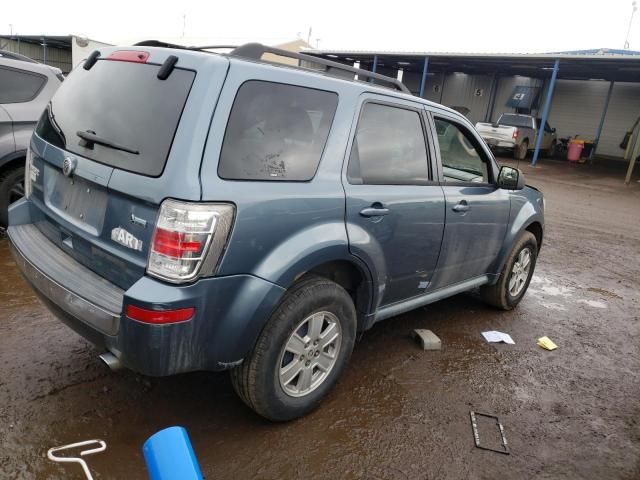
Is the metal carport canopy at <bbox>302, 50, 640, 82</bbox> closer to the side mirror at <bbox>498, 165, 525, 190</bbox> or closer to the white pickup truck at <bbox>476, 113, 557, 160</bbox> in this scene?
the white pickup truck at <bbox>476, 113, 557, 160</bbox>

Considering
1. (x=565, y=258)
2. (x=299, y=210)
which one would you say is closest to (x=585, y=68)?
(x=565, y=258)

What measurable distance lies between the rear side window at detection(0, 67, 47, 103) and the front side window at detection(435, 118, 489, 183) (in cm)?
436

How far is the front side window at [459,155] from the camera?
367 cm

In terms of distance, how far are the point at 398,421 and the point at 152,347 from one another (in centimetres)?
156

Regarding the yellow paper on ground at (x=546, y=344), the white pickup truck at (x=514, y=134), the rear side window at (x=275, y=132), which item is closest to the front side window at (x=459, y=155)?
the rear side window at (x=275, y=132)

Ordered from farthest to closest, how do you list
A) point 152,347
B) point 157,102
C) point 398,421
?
1. point 398,421
2. point 157,102
3. point 152,347

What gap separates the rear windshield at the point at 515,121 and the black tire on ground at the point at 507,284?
17774 mm

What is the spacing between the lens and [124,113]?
94.6 inches

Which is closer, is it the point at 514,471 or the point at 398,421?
the point at 514,471

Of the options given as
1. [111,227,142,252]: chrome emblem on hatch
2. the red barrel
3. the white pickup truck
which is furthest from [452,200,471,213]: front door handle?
the red barrel

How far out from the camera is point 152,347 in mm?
2127

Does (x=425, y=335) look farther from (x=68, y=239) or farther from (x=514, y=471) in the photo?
(x=68, y=239)

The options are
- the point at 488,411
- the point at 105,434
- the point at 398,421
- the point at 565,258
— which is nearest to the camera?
the point at 105,434

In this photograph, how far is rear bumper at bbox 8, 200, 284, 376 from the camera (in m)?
2.11
